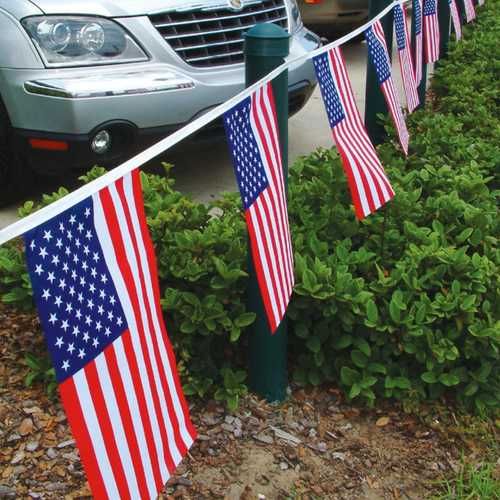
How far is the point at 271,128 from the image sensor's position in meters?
2.64

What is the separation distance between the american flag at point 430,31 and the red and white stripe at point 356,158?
2.93m

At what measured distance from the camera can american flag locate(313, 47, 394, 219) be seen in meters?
3.15

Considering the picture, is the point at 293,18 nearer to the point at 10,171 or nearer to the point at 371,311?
the point at 10,171

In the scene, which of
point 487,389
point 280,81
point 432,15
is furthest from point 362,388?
point 432,15

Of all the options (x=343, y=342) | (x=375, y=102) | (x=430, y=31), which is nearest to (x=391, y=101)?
(x=375, y=102)

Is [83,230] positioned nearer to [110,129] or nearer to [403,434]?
[403,434]

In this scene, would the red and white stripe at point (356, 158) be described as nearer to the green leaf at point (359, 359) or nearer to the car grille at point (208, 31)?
the green leaf at point (359, 359)

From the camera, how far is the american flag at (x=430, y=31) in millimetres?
6051

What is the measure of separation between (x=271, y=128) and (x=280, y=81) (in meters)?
0.22

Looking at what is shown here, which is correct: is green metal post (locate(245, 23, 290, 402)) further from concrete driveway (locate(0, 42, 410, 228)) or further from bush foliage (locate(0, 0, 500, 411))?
concrete driveway (locate(0, 42, 410, 228))

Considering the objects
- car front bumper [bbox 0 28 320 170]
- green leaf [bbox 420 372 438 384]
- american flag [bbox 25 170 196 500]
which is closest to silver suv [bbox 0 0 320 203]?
car front bumper [bbox 0 28 320 170]

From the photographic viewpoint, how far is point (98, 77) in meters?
4.23

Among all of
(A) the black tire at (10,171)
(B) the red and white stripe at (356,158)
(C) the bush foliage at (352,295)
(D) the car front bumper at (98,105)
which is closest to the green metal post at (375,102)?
(D) the car front bumper at (98,105)

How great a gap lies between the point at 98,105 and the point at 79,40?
378mm
